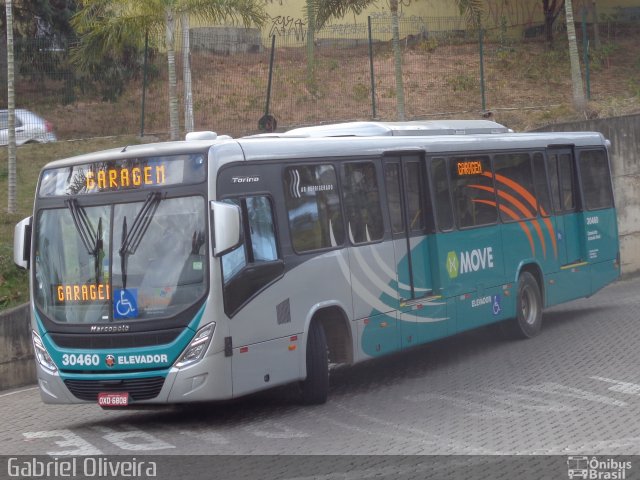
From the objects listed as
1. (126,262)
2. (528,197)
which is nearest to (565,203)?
(528,197)

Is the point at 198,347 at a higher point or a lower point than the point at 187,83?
lower

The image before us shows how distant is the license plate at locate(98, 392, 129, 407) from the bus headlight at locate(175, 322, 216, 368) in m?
0.65

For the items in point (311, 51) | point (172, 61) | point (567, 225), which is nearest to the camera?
point (567, 225)

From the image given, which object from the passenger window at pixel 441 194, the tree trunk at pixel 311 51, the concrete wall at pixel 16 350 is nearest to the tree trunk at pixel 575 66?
the tree trunk at pixel 311 51

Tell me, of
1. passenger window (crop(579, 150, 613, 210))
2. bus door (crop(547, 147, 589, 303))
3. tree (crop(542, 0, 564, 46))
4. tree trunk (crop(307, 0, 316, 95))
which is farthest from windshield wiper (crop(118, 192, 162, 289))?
tree (crop(542, 0, 564, 46))

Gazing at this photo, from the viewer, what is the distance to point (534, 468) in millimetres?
8539

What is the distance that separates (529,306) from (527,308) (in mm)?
79

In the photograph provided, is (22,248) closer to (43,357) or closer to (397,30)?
(43,357)

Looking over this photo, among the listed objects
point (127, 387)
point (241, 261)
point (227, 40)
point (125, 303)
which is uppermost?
point (227, 40)

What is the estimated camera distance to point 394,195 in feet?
44.3

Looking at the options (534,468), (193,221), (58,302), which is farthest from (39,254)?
(534,468)

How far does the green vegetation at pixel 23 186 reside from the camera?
16844 mm

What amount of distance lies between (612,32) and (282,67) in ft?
51.7

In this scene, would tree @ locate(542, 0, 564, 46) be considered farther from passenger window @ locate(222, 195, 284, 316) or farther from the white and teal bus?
passenger window @ locate(222, 195, 284, 316)
